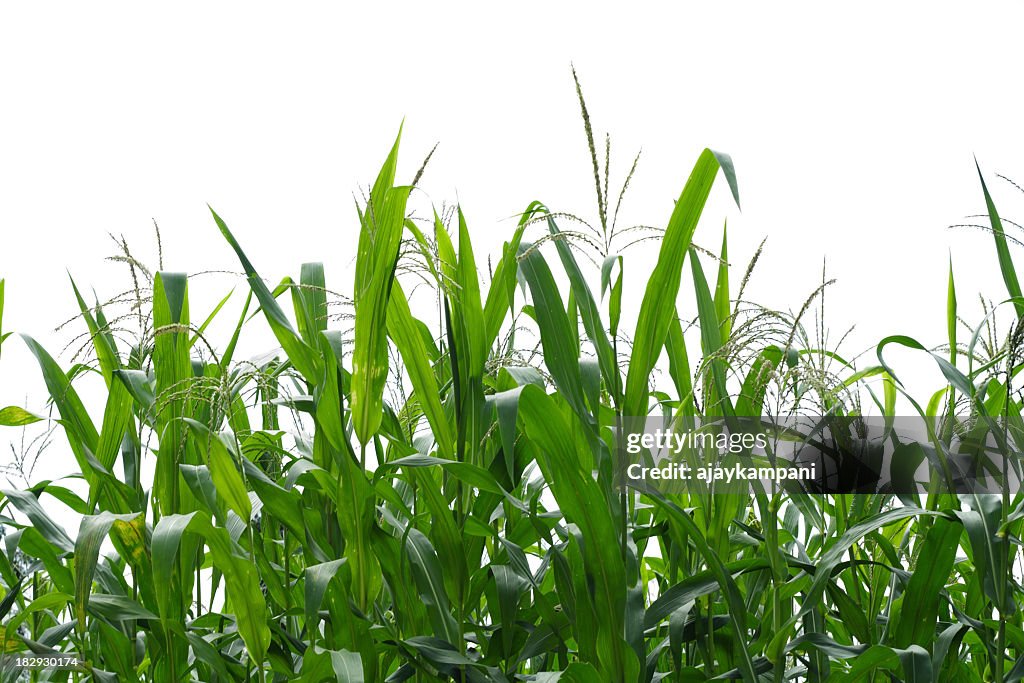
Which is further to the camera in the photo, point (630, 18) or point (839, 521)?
point (630, 18)

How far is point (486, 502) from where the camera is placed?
1100mm

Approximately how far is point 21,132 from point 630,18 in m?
2.16

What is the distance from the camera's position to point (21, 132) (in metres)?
2.98

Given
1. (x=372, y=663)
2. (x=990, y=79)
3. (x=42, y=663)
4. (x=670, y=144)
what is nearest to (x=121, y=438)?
(x=42, y=663)

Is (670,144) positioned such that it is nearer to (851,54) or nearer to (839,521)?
(851,54)

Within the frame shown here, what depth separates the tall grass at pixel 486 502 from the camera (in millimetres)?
942
